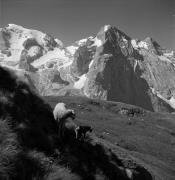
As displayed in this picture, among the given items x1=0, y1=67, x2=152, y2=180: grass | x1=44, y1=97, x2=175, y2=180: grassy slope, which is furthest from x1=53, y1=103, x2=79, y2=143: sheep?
x1=44, y1=97, x2=175, y2=180: grassy slope

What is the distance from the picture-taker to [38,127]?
56.2 ft

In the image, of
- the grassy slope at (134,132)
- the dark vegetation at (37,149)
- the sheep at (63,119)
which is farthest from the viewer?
the grassy slope at (134,132)

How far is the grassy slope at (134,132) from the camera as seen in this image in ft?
141

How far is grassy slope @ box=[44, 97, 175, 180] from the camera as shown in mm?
43094

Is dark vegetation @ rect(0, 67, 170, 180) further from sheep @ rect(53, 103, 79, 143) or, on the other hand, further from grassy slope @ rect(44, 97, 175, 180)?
grassy slope @ rect(44, 97, 175, 180)

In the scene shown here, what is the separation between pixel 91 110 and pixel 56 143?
56525 millimetres

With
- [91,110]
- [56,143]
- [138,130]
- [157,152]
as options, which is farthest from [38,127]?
[91,110]

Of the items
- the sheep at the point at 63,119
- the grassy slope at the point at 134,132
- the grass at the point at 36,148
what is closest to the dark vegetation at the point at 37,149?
the grass at the point at 36,148

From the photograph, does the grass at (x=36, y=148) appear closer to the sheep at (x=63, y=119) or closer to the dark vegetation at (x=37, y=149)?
the dark vegetation at (x=37, y=149)

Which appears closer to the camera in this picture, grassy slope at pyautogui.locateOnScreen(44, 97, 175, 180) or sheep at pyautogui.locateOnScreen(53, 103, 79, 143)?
sheep at pyautogui.locateOnScreen(53, 103, 79, 143)

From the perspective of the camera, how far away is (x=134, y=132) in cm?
5934

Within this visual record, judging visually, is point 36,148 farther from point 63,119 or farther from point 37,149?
point 63,119

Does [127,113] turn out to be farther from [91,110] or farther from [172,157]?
[172,157]

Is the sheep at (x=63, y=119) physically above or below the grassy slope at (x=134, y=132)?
above
